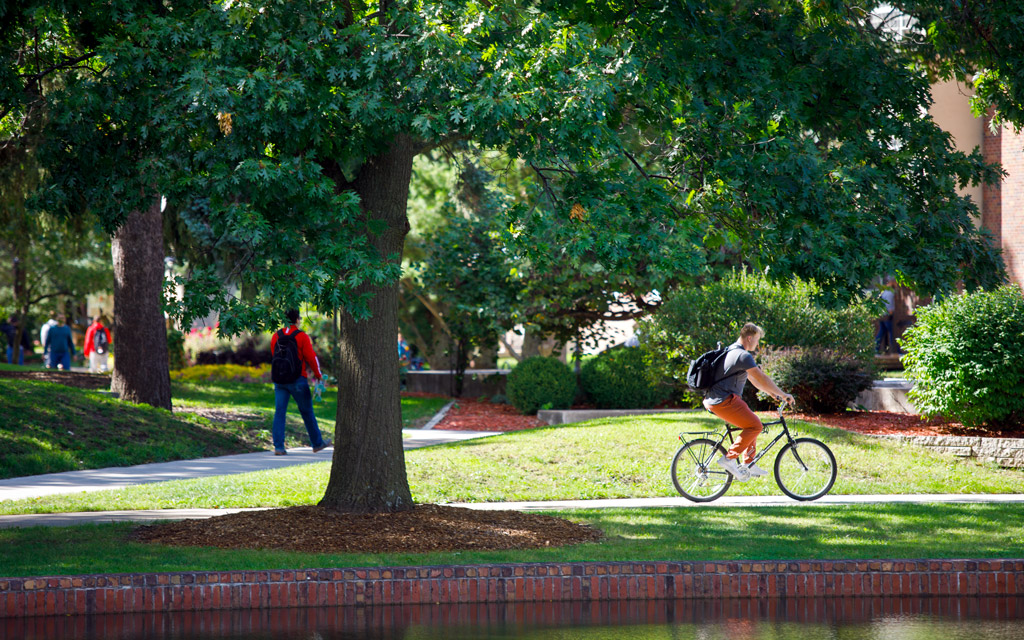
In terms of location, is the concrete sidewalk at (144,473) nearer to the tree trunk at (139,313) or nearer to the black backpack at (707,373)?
the tree trunk at (139,313)

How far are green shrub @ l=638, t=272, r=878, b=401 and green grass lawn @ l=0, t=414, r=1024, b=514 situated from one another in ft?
8.59

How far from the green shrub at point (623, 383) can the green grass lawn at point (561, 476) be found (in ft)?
17.6

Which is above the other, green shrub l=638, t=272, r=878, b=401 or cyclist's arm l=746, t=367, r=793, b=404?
green shrub l=638, t=272, r=878, b=401

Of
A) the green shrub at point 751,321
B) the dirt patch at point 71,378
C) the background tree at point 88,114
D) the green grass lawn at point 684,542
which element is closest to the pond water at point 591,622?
the green grass lawn at point 684,542

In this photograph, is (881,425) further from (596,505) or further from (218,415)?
(218,415)

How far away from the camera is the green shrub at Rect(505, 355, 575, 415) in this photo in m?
20.5

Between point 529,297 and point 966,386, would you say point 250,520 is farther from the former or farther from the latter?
point 529,297

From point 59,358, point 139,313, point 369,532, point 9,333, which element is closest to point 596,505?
point 369,532

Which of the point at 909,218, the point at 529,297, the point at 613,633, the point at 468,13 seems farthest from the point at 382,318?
the point at 529,297

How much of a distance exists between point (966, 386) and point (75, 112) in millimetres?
11081

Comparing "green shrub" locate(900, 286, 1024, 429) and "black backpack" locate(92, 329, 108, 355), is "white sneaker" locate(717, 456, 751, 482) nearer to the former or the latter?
"green shrub" locate(900, 286, 1024, 429)

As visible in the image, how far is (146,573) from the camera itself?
270 inches

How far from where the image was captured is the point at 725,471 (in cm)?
1052

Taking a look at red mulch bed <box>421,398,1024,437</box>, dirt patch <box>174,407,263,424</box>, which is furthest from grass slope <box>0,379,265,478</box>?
red mulch bed <box>421,398,1024,437</box>
